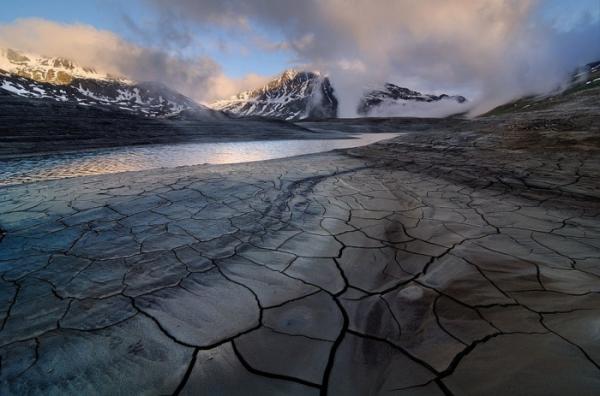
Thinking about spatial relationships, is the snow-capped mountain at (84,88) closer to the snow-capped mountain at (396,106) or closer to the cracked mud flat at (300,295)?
the cracked mud flat at (300,295)

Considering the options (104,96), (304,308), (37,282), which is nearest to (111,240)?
(37,282)

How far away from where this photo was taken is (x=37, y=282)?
6.63 ft

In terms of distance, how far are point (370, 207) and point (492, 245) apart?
143 cm

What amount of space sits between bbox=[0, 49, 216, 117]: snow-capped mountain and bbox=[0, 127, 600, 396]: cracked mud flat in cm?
2683

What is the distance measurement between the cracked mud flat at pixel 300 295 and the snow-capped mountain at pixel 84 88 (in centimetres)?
2683

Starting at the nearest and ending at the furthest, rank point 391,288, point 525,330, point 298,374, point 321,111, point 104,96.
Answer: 1. point 298,374
2. point 525,330
3. point 391,288
4. point 104,96
5. point 321,111

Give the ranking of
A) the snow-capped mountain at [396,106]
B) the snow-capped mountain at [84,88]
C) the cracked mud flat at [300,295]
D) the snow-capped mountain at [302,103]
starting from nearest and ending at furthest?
the cracked mud flat at [300,295] < the snow-capped mountain at [84,88] < the snow-capped mountain at [302,103] < the snow-capped mountain at [396,106]

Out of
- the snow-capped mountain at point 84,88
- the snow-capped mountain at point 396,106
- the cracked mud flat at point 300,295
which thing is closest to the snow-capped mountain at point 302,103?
the snow-capped mountain at point 396,106

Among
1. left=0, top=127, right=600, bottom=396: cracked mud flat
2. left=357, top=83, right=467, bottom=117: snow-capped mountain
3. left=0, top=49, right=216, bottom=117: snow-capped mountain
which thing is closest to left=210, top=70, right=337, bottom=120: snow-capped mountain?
left=357, top=83, right=467, bottom=117: snow-capped mountain

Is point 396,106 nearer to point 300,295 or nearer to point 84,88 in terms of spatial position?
point 84,88

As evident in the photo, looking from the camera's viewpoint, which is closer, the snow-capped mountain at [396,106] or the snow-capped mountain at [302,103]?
the snow-capped mountain at [302,103]

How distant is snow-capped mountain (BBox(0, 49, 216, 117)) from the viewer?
209 ft

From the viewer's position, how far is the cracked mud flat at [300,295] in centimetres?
131

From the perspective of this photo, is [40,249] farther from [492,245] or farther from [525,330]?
[492,245]
